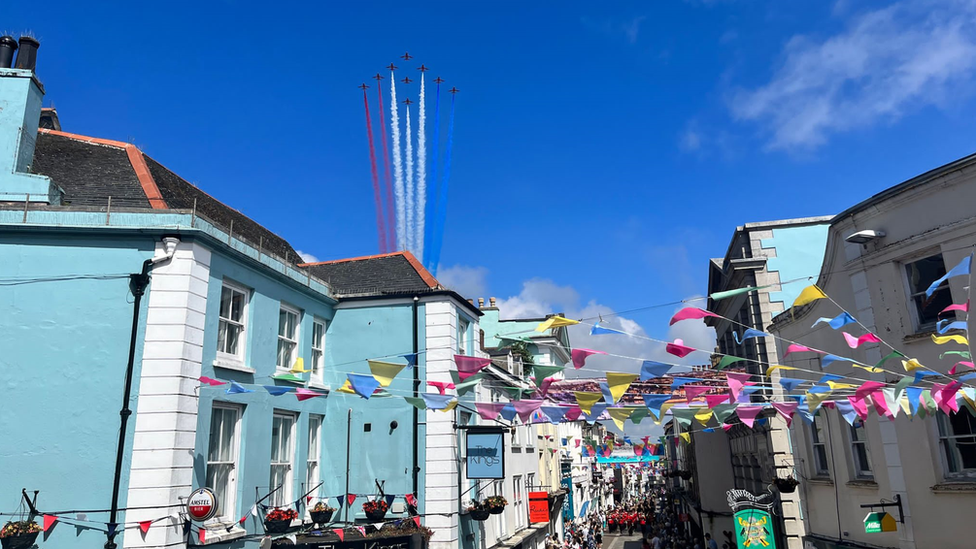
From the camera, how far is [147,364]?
436 inches

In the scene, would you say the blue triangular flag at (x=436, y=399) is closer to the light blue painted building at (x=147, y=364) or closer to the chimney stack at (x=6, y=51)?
the light blue painted building at (x=147, y=364)

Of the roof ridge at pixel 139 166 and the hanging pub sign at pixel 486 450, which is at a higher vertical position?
the roof ridge at pixel 139 166

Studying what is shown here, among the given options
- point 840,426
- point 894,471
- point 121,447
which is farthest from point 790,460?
point 121,447

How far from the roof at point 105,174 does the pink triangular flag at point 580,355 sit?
23.9ft

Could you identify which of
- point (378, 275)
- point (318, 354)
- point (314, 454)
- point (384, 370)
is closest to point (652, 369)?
point (384, 370)

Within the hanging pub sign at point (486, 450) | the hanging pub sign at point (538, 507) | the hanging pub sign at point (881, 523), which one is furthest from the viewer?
the hanging pub sign at point (538, 507)

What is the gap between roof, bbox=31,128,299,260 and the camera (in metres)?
12.9

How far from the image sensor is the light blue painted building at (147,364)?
1054 centimetres

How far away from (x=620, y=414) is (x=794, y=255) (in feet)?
43.6

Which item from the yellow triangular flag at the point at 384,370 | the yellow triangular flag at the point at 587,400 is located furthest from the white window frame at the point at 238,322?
the yellow triangular flag at the point at 587,400

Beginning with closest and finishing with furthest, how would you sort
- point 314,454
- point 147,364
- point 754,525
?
point 147,364 → point 314,454 → point 754,525

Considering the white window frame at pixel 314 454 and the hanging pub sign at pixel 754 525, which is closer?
the white window frame at pixel 314 454

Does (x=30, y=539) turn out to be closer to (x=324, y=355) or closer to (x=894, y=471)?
(x=324, y=355)

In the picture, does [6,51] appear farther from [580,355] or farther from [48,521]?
[580,355]
